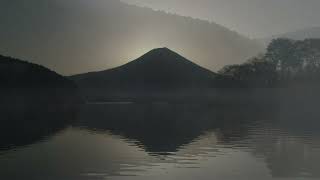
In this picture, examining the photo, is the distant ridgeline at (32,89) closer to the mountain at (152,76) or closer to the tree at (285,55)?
the mountain at (152,76)

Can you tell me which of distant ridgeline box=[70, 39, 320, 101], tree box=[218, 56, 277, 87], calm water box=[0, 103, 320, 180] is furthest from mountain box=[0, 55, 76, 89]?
calm water box=[0, 103, 320, 180]

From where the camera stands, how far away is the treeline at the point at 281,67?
32.3 meters

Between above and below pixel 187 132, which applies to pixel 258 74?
above

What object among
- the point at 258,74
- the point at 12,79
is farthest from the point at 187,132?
the point at 12,79

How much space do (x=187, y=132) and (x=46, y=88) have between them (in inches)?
908

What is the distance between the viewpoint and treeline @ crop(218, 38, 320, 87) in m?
32.3

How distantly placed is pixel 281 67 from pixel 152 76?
9.34 metres

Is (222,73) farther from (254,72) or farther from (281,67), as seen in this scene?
(281,67)

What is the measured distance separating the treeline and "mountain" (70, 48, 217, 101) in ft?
6.34

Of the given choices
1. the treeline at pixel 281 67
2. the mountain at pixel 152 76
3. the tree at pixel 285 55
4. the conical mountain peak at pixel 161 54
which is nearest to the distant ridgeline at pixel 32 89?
the mountain at pixel 152 76

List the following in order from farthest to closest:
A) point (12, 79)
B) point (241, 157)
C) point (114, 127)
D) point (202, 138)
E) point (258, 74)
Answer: point (12, 79) → point (258, 74) → point (114, 127) → point (202, 138) → point (241, 157)

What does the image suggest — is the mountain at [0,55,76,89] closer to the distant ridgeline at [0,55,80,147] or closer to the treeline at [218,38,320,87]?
the distant ridgeline at [0,55,80,147]

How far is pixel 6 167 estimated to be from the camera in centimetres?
962

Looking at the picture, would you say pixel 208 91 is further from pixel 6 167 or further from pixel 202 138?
pixel 6 167
